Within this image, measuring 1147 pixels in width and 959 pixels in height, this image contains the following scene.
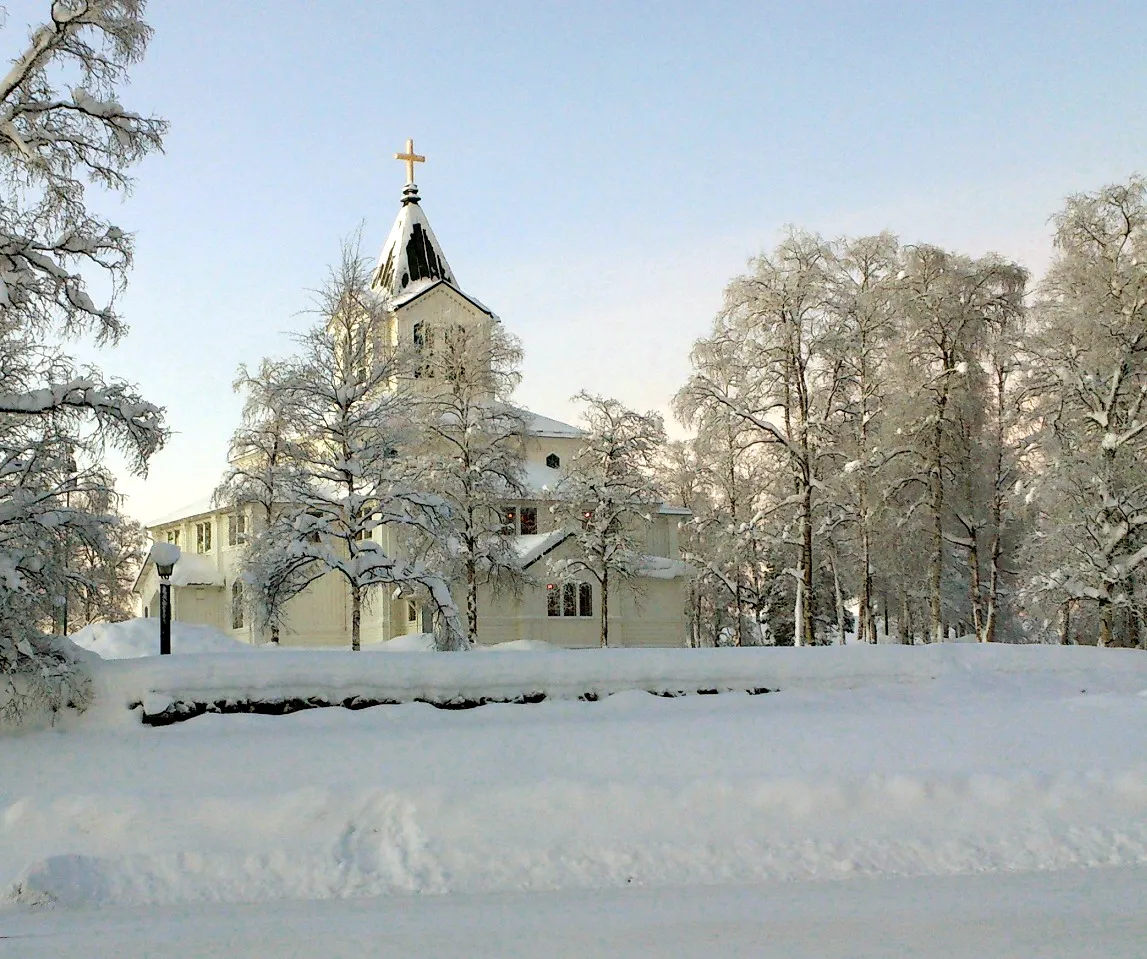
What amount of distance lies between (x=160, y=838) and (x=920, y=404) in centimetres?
2589

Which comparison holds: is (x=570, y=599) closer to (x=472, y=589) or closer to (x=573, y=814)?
(x=472, y=589)

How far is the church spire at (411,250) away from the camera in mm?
44344

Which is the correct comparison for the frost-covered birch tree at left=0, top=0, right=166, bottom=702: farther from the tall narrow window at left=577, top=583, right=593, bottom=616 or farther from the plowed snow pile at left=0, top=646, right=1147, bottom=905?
the tall narrow window at left=577, top=583, right=593, bottom=616

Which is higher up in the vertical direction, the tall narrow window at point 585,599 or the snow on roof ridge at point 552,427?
the snow on roof ridge at point 552,427

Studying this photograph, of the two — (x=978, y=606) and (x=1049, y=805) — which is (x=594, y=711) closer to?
(x=1049, y=805)

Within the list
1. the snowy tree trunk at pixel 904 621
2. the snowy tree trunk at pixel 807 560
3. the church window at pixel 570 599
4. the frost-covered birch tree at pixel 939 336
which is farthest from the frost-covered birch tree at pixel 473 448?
the snowy tree trunk at pixel 904 621

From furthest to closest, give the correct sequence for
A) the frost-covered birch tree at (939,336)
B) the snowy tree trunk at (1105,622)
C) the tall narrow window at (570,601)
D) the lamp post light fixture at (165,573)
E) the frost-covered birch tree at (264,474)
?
1. the tall narrow window at (570,601)
2. the frost-covered birch tree at (939,336)
3. the snowy tree trunk at (1105,622)
4. the frost-covered birch tree at (264,474)
5. the lamp post light fixture at (165,573)

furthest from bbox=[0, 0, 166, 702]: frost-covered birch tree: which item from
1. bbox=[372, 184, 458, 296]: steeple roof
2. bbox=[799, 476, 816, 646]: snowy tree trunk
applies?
bbox=[372, 184, 458, 296]: steeple roof

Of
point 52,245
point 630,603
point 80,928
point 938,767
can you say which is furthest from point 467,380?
point 80,928

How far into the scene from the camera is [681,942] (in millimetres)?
7543

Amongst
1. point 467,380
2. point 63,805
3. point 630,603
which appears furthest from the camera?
point 630,603

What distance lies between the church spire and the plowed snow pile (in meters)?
30.4

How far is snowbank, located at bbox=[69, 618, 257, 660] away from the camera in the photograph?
992 inches

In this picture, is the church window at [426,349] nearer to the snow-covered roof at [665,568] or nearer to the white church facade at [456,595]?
the white church facade at [456,595]
